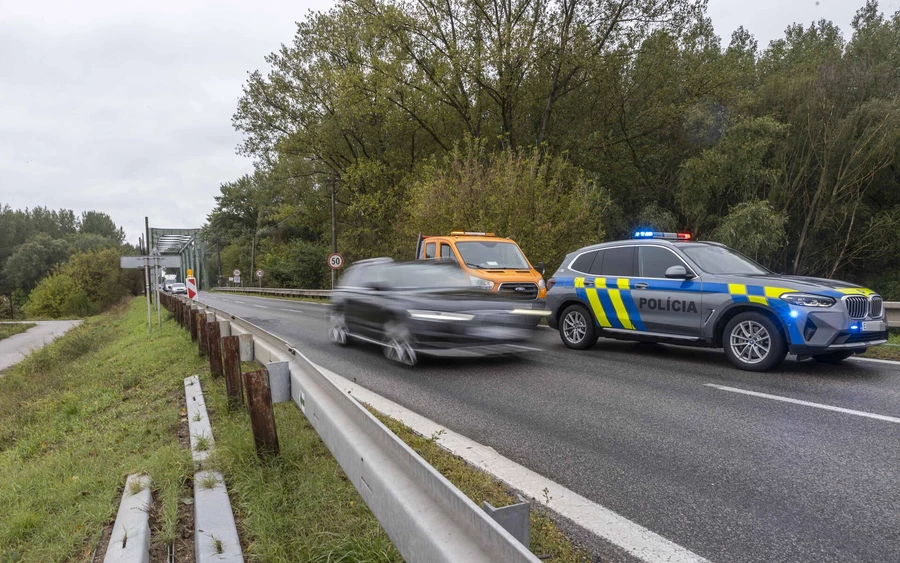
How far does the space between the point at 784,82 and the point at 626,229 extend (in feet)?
28.7

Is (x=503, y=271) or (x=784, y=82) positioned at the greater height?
(x=784, y=82)

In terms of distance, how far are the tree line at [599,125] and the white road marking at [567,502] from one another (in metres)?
13.7

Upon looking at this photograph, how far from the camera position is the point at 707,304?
7387mm

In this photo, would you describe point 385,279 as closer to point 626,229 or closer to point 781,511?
point 781,511

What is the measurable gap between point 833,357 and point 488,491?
638 centimetres

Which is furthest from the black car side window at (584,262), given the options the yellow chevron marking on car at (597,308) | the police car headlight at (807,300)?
the police car headlight at (807,300)

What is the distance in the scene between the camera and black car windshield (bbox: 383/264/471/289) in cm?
867

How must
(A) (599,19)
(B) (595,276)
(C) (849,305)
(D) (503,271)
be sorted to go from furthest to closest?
(A) (599,19)
(D) (503,271)
(B) (595,276)
(C) (849,305)

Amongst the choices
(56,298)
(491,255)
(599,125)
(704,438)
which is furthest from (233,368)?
(56,298)

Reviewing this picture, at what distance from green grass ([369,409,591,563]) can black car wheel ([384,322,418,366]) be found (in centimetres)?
312

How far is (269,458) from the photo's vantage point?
146 inches

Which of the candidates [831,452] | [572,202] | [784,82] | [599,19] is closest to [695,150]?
[784,82]

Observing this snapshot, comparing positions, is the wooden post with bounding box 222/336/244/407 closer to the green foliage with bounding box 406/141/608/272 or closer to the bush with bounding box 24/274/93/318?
the green foliage with bounding box 406/141/608/272

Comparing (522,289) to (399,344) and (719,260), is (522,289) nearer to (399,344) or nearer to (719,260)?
(399,344)
